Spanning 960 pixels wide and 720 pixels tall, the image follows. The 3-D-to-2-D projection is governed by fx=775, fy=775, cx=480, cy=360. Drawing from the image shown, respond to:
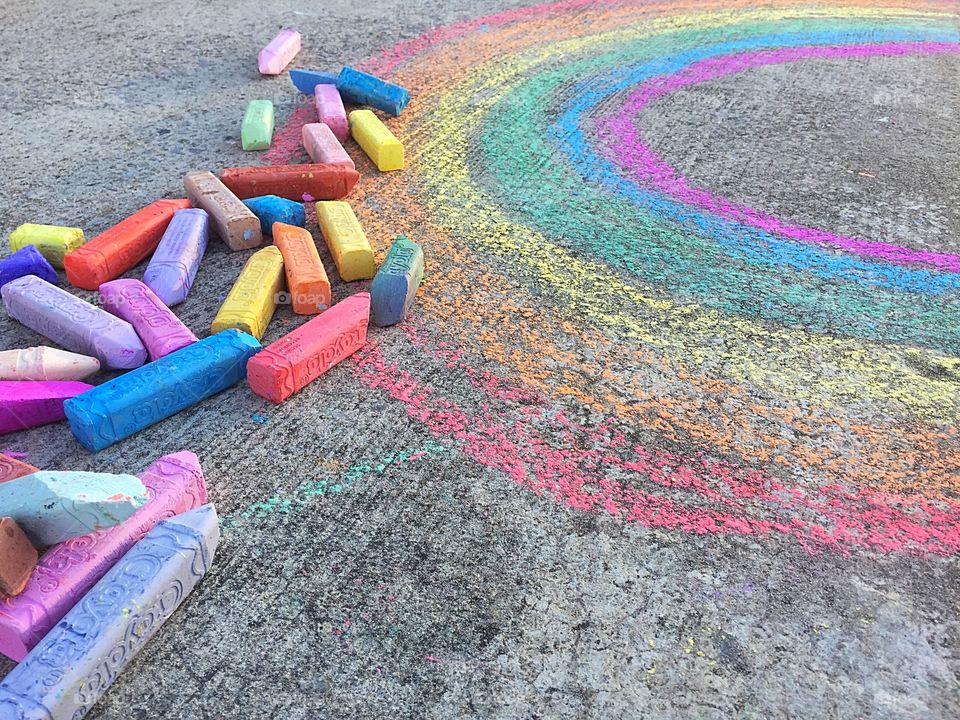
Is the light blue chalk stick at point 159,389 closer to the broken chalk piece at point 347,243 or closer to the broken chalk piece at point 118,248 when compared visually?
the broken chalk piece at point 347,243

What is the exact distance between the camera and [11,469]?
6.98 ft

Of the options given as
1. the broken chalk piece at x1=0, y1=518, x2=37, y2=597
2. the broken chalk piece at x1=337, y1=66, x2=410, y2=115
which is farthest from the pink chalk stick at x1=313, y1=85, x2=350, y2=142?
the broken chalk piece at x1=0, y1=518, x2=37, y2=597

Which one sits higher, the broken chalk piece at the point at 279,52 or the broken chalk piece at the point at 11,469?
the broken chalk piece at the point at 279,52

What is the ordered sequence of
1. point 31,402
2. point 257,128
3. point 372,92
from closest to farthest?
1. point 31,402
2. point 257,128
3. point 372,92

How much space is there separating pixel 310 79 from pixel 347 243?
2.03m

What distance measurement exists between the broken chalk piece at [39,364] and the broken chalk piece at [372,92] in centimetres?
263

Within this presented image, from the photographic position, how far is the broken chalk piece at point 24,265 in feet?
10.1

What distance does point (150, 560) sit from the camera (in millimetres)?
1924

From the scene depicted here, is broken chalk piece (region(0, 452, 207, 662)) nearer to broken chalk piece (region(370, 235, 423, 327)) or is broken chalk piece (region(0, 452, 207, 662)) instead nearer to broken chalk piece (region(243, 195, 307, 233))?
broken chalk piece (region(370, 235, 423, 327))

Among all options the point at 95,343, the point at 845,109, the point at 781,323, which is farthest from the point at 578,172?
the point at 95,343

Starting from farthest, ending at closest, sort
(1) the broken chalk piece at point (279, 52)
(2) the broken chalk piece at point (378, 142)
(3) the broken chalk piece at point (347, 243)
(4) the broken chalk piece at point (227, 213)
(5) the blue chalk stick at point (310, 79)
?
1. (1) the broken chalk piece at point (279, 52)
2. (5) the blue chalk stick at point (310, 79)
3. (2) the broken chalk piece at point (378, 142)
4. (4) the broken chalk piece at point (227, 213)
5. (3) the broken chalk piece at point (347, 243)

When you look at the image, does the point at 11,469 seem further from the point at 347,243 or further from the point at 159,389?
the point at 347,243

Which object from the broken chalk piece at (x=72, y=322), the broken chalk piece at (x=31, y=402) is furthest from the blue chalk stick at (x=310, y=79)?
the broken chalk piece at (x=31, y=402)

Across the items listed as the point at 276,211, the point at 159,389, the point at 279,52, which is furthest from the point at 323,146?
the point at 159,389
